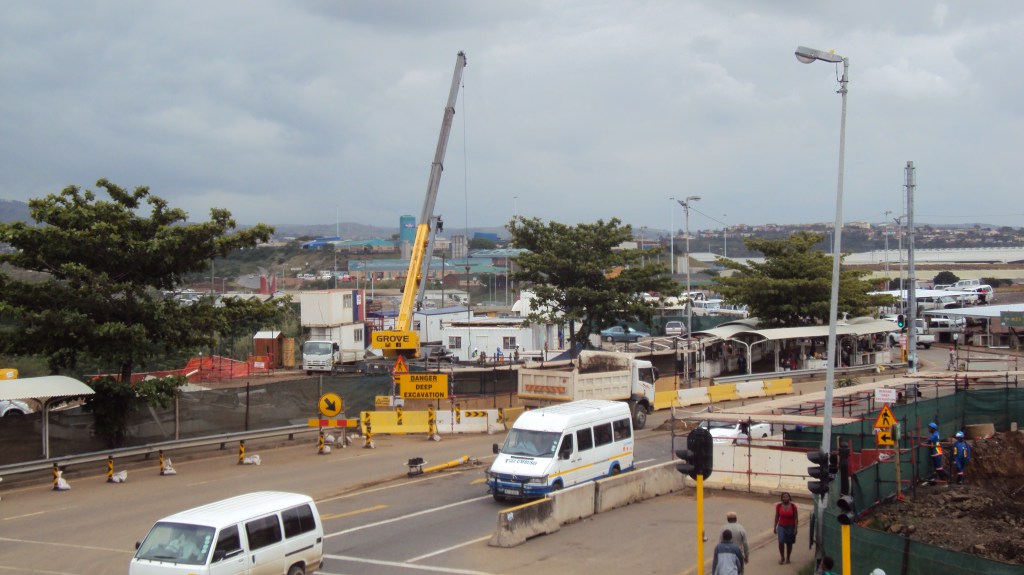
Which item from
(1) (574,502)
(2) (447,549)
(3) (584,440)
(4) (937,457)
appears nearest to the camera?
(2) (447,549)

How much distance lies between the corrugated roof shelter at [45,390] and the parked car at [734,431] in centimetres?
1679

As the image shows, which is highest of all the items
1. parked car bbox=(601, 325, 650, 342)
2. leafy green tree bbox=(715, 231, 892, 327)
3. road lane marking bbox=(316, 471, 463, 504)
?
leafy green tree bbox=(715, 231, 892, 327)

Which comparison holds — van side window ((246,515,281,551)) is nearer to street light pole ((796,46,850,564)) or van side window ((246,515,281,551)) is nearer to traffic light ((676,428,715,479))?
traffic light ((676,428,715,479))

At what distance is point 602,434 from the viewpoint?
22672 mm

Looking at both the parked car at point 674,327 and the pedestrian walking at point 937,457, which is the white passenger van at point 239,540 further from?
the parked car at point 674,327

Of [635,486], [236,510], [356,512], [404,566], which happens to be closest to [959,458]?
[635,486]

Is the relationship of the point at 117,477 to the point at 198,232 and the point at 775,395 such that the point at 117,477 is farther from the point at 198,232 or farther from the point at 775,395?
the point at 775,395

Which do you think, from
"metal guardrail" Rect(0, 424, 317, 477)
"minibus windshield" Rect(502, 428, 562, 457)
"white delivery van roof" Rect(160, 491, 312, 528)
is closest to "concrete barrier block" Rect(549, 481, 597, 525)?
"minibus windshield" Rect(502, 428, 562, 457)

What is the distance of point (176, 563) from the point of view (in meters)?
12.6

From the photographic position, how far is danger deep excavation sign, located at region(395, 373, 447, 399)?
104ft

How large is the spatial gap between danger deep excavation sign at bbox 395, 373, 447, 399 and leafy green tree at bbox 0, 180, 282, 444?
6.17 meters

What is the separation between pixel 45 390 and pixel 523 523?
13348mm

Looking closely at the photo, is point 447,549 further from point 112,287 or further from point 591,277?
point 591,277

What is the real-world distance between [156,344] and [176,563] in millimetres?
15106
